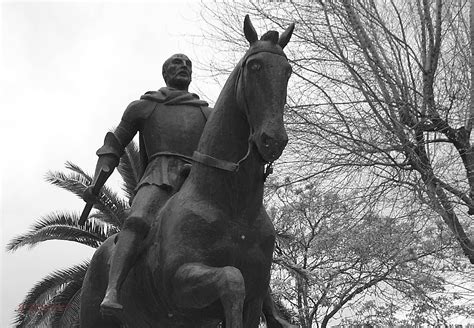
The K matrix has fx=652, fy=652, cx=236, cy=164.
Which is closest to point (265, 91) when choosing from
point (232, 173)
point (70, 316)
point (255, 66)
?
point (255, 66)

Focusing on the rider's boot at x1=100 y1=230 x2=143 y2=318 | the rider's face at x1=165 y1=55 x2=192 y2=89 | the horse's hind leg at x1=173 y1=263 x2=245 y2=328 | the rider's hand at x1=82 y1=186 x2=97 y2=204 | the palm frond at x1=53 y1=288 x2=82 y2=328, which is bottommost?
the horse's hind leg at x1=173 y1=263 x2=245 y2=328

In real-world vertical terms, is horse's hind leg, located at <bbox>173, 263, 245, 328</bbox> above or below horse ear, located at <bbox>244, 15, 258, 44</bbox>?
below

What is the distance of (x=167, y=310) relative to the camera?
160 inches

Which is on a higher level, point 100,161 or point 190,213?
point 100,161

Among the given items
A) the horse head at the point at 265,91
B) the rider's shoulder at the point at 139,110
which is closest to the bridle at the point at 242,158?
the horse head at the point at 265,91

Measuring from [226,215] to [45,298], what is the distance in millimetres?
10735

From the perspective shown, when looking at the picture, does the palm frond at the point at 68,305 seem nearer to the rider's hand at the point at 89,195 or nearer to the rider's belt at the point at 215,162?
the rider's hand at the point at 89,195

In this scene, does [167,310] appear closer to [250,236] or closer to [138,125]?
[250,236]

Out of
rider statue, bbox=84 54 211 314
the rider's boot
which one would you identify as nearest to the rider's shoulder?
rider statue, bbox=84 54 211 314

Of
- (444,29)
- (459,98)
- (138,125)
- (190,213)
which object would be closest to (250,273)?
(190,213)

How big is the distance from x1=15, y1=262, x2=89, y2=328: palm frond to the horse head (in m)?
10.5

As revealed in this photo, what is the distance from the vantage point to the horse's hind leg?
10.9 ft

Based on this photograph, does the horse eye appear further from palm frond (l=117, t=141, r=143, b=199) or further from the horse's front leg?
palm frond (l=117, t=141, r=143, b=199)

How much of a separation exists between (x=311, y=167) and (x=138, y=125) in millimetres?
6285
